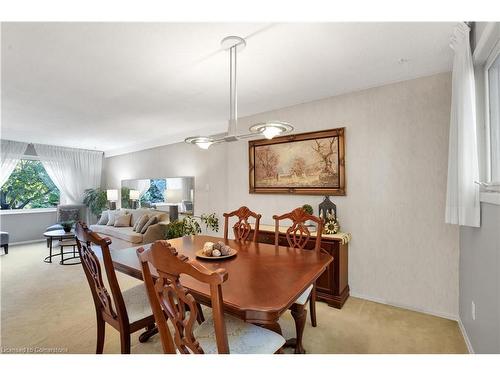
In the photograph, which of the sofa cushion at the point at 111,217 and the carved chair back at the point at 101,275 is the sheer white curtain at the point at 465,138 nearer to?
the carved chair back at the point at 101,275

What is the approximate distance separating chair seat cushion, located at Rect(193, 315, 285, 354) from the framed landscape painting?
1.97m

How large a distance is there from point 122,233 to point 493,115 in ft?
17.3

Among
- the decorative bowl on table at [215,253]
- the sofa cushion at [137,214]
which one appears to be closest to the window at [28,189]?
the sofa cushion at [137,214]

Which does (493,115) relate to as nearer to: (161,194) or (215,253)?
(215,253)

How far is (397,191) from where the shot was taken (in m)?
2.53

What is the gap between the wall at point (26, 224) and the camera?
17.7 ft

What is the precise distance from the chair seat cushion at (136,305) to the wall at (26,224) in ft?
18.7

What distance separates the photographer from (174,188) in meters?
4.98

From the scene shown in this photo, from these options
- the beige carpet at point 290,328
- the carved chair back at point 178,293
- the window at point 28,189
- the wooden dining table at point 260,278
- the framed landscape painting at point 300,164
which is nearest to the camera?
the carved chair back at point 178,293

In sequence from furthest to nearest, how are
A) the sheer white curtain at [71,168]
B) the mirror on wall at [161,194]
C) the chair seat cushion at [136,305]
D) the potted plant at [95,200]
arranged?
the potted plant at [95,200] < the sheer white curtain at [71,168] < the mirror on wall at [161,194] < the chair seat cushion at [136,305]

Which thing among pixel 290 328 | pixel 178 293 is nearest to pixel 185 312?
pixel 178 293

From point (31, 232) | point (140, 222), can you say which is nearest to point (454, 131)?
point (140, 222)

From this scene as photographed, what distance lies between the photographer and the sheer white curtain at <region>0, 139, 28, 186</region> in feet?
17.0
